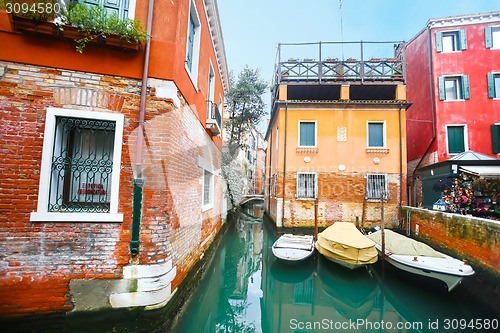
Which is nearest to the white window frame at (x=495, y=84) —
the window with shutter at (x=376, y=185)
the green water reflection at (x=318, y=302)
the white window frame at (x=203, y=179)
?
the window with shutter at (x=376, y=185)

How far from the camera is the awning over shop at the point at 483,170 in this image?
7221 mm

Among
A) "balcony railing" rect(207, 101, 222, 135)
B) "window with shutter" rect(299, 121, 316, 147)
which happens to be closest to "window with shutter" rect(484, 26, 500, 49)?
"window with shutter" rect(299, 121, 316, 147)

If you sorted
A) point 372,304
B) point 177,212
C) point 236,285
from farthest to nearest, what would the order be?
point 236,285 → point 372,304 → point 177,212

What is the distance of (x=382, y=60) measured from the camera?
11219 millimetres

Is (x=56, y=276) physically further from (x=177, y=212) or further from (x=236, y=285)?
(x=236, y=285)

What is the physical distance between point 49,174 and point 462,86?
16.5 meters

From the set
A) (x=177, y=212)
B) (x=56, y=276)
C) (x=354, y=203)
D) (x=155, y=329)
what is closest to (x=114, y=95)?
(x=177, y=212)

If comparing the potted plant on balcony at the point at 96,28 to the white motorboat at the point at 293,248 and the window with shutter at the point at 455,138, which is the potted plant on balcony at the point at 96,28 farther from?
the window with shutter at the point at 455,138

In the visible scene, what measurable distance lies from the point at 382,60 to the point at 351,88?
1.90 m

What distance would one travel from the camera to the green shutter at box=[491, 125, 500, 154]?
433 inches

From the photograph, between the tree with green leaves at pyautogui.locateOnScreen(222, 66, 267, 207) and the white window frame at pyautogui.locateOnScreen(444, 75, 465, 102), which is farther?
the tree with green leaves at pyautogui.locateOnScreen(222, 66, 267, 207)

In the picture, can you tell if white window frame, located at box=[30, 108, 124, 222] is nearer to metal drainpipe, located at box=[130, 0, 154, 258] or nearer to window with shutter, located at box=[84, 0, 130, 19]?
metal drainpipe, located at box=[130, 0, 154, 258]

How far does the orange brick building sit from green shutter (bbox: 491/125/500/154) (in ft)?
49.2

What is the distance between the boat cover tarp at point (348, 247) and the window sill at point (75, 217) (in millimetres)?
6183
